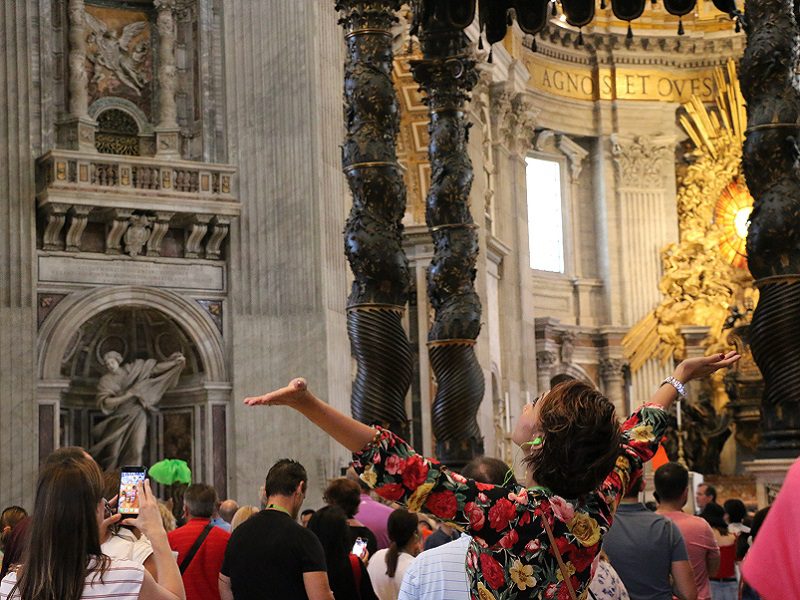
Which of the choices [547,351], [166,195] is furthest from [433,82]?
[547,351]

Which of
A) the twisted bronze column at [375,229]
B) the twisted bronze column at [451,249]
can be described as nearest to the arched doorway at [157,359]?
the twisted bronze column at [451,249]

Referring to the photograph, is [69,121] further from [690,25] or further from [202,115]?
[690,25]

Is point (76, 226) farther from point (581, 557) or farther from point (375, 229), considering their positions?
point (581, 557)

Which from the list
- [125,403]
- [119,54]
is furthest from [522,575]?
[119,54]

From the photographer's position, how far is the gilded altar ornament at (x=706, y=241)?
2755 centimetres

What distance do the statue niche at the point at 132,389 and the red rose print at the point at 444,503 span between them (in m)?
13.2

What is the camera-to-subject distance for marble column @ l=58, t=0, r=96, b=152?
16.2 meters

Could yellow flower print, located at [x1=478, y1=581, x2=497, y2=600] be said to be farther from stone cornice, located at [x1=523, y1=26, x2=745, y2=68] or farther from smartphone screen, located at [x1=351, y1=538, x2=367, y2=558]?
stone cornice, located at [x1=523, y1=26, x2=745, y2=68]

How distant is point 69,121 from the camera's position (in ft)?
53.3

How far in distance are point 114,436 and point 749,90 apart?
1011 centimetres

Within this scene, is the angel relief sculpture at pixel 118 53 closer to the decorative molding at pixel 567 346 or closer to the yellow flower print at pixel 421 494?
the decorative molding at pixel 567 346

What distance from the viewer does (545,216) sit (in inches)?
1120

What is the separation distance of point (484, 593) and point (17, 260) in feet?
43.0

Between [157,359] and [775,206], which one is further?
[157,359]
